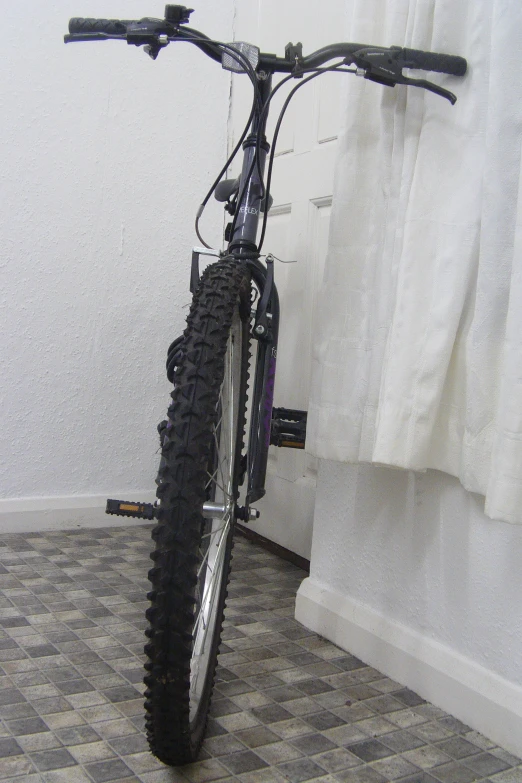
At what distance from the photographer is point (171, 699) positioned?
890mm

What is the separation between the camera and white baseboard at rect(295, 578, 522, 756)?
3.55 ft

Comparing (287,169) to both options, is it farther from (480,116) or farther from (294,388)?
(480,116)

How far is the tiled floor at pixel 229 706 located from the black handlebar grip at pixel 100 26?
0.95 metres

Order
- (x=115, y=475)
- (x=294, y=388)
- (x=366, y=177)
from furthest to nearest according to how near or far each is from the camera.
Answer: (x=115, y=475) → (x=294, y=388) → (x=366, y=177)

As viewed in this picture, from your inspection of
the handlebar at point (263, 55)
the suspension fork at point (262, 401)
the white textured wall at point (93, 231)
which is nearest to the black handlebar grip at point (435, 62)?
the handlebar at point (263, 55)

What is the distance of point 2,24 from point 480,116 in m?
1.25

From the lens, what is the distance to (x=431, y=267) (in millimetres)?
1129

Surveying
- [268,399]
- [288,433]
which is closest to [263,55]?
[268,399]

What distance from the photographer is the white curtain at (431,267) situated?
1003 mm

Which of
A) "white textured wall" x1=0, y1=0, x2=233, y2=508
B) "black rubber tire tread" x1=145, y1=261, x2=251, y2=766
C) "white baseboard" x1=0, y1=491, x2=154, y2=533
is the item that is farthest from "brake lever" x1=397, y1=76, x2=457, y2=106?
"white baseboard" x1=0, y1=491, x2=154, y2=533

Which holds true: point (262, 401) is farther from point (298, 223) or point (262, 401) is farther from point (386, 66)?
point (298, 223)

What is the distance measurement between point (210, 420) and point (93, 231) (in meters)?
1.21

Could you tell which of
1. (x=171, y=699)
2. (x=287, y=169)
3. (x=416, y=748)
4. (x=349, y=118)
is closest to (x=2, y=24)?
(x=287, y=169)

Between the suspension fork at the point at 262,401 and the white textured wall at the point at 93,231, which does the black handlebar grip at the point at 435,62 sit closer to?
the suspension fork at the point at 262,401
